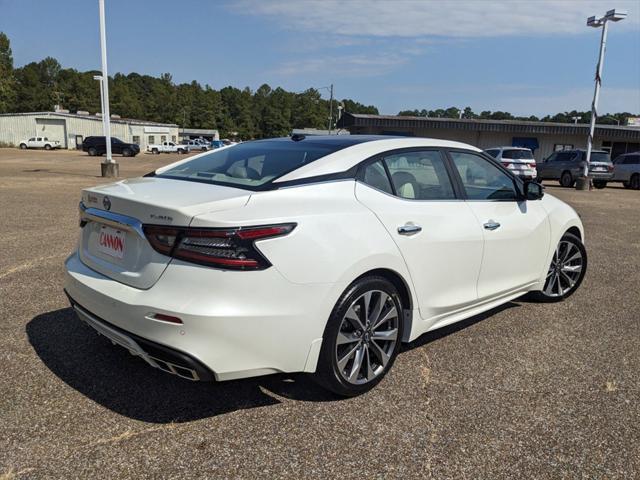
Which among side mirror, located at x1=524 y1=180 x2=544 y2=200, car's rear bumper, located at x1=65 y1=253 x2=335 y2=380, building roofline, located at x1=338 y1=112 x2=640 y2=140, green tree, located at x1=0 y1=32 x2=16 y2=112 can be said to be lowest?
car's rear bumper, located at x1=65 y1=253 x2=335 y2=380

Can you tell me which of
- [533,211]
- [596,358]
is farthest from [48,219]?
[596,358]

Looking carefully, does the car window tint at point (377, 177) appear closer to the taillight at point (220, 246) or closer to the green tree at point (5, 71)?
the taillight at point (220, 246)

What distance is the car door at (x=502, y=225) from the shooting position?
13.4 feet

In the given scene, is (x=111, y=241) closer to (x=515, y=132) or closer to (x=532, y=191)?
(x=532, y=191)

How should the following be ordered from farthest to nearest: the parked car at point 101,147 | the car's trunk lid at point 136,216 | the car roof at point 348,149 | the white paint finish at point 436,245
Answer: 1. the parked car at point 101,147
2. the white paint finish at point 436,245
3. the car roof at point 348,149
4. the car's trunk lid at point 136,216

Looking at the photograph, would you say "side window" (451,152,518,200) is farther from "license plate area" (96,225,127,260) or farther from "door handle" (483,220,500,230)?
"license plate area" (96,225,127,260)

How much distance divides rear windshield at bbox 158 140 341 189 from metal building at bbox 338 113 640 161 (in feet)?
137

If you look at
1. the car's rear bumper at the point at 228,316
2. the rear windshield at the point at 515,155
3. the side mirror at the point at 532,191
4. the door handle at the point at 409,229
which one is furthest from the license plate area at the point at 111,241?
the rear windshield at the point at 515,155

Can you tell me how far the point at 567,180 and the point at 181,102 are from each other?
115m

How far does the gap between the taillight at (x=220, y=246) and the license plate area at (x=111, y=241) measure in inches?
16.4

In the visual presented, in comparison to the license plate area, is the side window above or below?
above

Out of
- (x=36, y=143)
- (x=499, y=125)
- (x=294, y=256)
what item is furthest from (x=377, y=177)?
(x=36, y=143)

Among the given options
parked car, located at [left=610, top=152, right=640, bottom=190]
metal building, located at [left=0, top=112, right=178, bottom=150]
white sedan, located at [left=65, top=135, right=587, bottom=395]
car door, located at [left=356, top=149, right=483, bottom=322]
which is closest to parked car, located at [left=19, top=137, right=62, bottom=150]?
metal building, located at [left=0, top=112, right=178, bottom=150]

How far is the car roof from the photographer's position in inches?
125
